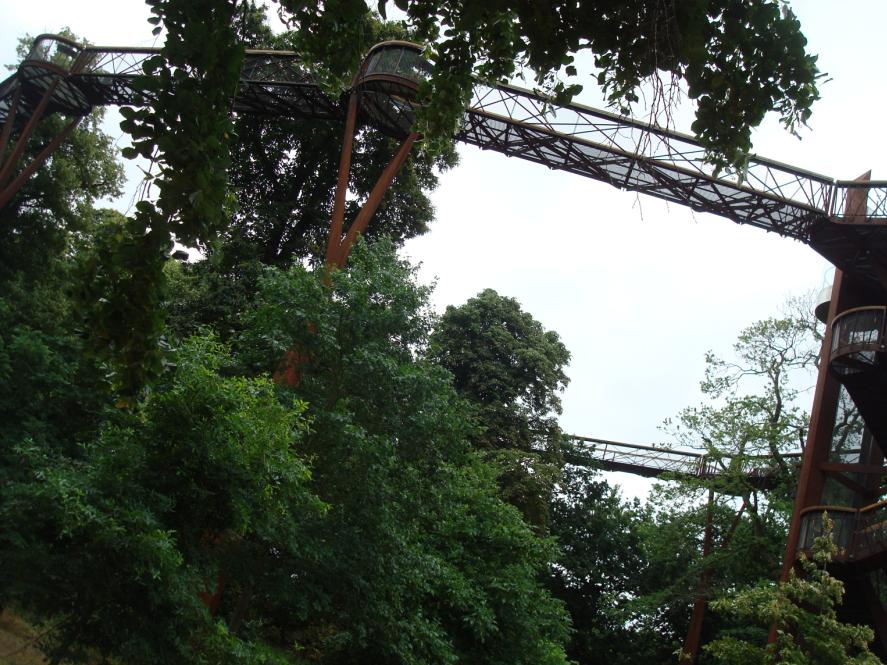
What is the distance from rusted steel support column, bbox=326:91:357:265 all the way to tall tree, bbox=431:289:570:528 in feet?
23.3

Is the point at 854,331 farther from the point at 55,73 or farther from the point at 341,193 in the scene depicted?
the point at 55,73

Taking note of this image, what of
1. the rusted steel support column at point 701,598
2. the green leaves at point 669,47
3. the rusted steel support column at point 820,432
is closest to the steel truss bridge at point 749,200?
the rusted steel support column at point 820,432

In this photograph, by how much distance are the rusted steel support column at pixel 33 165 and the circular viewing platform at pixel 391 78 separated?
8149 millimetres

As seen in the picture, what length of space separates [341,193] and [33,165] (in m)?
8.33

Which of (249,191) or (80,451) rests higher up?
(249,191)

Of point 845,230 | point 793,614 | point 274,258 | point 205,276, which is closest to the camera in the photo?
point 793,614

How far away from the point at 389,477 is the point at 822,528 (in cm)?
892

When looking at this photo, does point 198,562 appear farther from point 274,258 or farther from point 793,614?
point 274,258

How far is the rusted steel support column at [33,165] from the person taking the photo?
18.9 m

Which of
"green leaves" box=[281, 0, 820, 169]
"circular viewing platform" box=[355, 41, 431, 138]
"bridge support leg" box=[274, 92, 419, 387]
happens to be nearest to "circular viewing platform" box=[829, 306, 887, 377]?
"bridge support leg" box=[274, 92, 419, 387]

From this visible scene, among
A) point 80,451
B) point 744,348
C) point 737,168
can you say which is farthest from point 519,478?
point 737,168

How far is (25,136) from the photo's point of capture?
19109 millimetres

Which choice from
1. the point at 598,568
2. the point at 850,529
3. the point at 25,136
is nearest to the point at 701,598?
the point at 598,568

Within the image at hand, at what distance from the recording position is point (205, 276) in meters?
18.2
